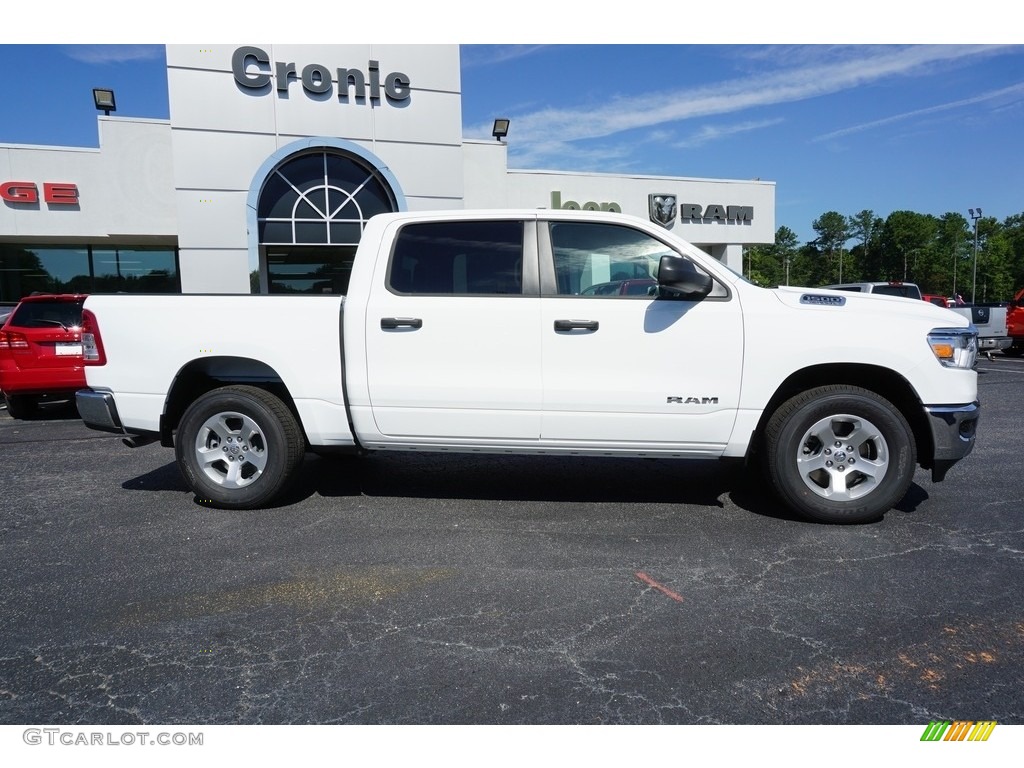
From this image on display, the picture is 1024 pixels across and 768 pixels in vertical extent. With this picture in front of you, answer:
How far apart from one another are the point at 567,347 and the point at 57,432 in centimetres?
712

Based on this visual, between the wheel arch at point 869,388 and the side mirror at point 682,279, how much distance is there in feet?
2.74

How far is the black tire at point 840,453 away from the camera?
444 centimetres

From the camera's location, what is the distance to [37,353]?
896 cm

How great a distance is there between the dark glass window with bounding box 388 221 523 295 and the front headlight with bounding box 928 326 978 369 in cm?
266

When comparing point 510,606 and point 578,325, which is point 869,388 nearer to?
point 578,325

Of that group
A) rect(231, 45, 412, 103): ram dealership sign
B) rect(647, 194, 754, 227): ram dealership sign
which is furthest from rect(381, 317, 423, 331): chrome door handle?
rect(647, 194, 754, 227): ram dealership sign

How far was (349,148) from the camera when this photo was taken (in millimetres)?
15578

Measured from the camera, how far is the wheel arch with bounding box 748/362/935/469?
178 inches

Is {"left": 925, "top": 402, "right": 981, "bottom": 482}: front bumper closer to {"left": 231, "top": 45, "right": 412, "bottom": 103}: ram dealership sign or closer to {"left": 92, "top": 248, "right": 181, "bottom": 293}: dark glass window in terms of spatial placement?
{"left": 231, "top": 45, "right": 412, "bottom": 103}: ram dealership sign

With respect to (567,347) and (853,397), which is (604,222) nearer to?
(567,347)

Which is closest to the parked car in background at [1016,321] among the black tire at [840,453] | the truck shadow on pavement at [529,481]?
the truck shadow on pavement at [529,481]

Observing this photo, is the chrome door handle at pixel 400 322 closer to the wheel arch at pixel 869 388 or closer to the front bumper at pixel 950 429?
the wheel arch at pixel 869 388

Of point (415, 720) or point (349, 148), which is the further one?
point (349, 148)

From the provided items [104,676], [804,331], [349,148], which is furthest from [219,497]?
[349,148]
